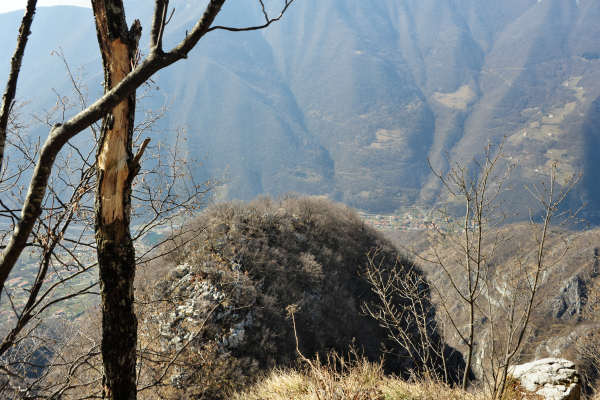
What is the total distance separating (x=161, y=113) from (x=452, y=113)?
193m

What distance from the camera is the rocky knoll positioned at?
9.77m

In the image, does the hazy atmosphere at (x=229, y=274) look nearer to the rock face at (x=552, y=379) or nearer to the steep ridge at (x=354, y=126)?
the rock face at (x=552, y=379)

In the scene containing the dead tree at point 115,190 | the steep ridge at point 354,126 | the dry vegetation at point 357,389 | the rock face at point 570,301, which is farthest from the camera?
the steep ridge at point 354,126

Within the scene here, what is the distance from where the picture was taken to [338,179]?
13938 centimetres

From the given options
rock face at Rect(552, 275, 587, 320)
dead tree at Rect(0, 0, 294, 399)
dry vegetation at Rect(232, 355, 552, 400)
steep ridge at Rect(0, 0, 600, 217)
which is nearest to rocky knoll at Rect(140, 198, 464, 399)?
dry vegetation at Rect(232, 355, 552, 400)

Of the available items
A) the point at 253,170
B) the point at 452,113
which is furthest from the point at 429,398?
the point at 452,113

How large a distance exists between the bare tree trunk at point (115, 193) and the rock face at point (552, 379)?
5119 millimetres

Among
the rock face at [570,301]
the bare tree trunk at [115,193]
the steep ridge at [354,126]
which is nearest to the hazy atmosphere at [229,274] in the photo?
the bare tree trunk at [115,193]

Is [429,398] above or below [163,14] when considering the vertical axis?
below

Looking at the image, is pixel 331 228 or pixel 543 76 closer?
pixel 331 228

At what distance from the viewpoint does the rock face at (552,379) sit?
15.7 feet

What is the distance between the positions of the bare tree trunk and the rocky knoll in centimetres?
310

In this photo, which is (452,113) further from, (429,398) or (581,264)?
(429,398)

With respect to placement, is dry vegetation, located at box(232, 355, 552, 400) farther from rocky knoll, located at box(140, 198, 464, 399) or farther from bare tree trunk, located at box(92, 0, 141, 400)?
bare tree trunk, located at box(92, 0, 141, 400)
